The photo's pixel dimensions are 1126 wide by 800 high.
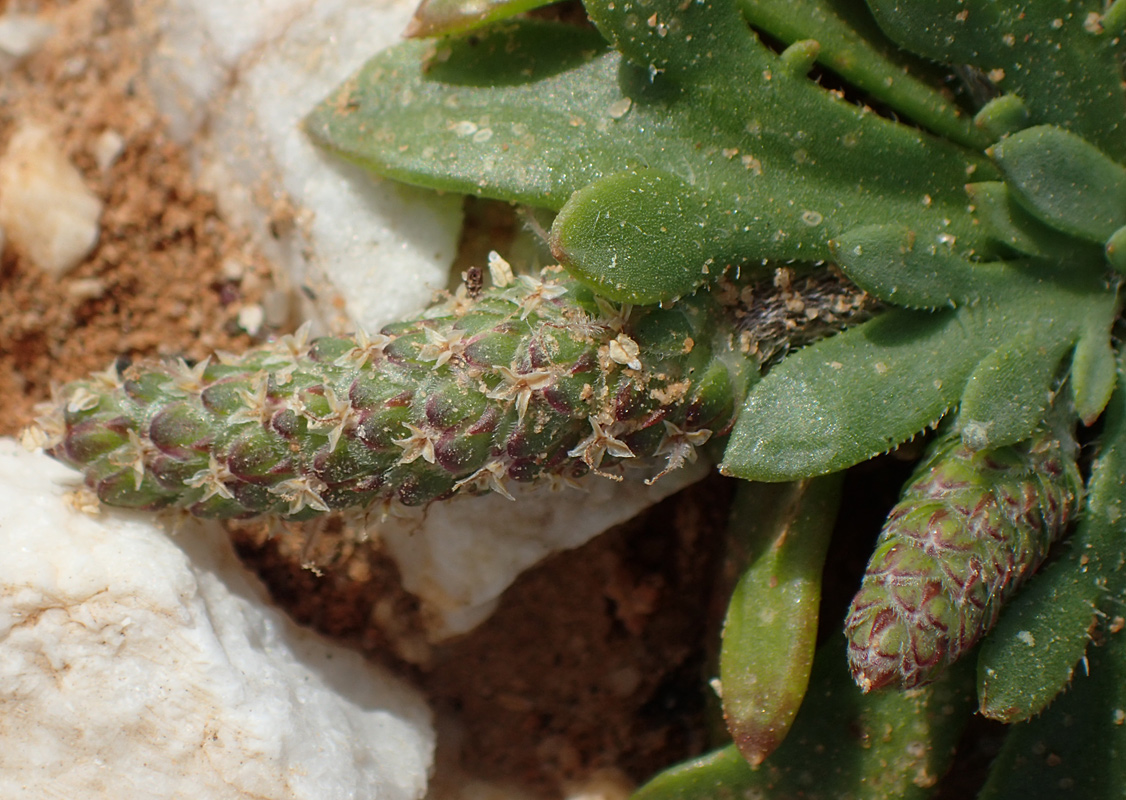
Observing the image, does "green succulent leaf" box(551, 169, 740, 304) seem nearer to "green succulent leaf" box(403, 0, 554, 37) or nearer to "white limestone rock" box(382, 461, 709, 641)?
"green succulent leaf" box(403, 0, 554, 37)

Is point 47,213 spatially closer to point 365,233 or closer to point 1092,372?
point 365,233

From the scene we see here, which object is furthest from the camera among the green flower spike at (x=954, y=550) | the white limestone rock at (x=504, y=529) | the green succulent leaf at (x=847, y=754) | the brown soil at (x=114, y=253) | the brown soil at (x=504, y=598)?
the brown soil at (x=114, y=253)

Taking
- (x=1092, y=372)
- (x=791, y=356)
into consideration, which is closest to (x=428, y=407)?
(x=791, y=356)

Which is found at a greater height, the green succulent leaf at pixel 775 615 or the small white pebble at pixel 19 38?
the small white pebble at pixel 19 38

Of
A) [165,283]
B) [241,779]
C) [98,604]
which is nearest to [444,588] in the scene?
[241,779]

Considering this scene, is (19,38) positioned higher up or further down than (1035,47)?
further down

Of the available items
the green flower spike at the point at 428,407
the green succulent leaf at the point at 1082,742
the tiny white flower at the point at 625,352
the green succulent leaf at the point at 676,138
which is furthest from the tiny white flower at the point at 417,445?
the green succulent leaf at the point at 1082,742

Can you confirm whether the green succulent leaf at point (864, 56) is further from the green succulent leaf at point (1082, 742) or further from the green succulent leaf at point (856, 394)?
the green succulent leaf at point (1082, 742)
